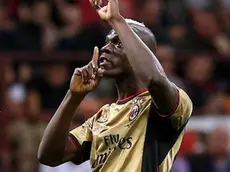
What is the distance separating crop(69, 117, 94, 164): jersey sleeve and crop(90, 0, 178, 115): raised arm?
74cm

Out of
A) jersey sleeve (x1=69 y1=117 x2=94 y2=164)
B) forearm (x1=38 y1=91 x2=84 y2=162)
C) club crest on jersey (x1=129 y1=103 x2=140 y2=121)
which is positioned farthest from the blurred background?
club crest on jersey (x1=129 y1=103 x2=140 y2=121)

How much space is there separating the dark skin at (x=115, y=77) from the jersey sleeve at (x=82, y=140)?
3 cm

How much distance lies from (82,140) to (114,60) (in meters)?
0.59

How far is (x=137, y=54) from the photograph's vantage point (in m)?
5.59

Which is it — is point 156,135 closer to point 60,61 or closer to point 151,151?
point 151,151

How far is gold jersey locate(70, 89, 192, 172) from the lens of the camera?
5.84 metres

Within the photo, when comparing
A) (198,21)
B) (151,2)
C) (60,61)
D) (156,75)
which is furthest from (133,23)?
(198,21)

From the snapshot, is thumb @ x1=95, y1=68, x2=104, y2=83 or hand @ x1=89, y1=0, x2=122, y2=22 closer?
hand @ x1=89, y1=0, x2=122, y2=22

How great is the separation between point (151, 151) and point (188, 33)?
773cm

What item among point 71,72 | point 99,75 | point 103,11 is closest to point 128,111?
point 99,75

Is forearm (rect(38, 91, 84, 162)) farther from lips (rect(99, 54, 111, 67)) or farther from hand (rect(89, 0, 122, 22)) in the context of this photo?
hand (rect(89, 0, 122, 22))

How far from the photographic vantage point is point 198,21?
14719 millimetres

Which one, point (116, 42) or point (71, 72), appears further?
point (71, 72)

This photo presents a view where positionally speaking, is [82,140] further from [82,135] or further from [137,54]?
[137,54]
